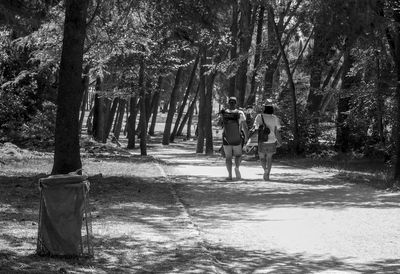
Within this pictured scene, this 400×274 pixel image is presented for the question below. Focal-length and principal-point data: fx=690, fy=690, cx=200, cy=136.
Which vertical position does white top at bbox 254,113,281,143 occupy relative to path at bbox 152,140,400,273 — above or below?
above

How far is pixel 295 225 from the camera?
1005 cm

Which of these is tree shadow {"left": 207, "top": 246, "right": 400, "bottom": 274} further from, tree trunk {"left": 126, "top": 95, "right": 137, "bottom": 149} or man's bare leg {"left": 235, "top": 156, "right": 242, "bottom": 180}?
tree trunk {"left": 126, "top": 95, "right": 137, "bottom": 149}

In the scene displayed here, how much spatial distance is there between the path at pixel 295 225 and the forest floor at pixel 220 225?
14 mm

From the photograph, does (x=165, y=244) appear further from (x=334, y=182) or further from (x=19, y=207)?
(x=334, y=182)

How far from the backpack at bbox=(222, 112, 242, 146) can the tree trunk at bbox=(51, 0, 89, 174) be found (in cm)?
425

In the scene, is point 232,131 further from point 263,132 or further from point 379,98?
point 379,98

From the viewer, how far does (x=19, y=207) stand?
11.2 metres

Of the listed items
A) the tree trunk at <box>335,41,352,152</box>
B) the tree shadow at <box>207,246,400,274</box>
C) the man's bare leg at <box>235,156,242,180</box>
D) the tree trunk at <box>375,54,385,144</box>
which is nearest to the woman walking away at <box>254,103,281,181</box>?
the man's bare leg at <box>235,156,242,180</box>

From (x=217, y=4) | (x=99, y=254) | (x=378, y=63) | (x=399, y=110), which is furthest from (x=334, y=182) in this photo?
(x=99, y=254)

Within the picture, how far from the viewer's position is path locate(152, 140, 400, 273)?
7.67 m

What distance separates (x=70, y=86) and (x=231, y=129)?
4631 mm

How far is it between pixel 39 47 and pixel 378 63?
537 inches

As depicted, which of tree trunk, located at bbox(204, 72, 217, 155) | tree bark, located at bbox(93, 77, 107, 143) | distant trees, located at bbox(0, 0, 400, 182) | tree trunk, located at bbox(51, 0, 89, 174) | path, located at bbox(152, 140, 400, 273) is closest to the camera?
path, located at bbox(152, 140, 400, 273)

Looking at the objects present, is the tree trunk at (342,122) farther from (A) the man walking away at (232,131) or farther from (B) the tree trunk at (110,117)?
(B) the tree trunk at (110,117)
